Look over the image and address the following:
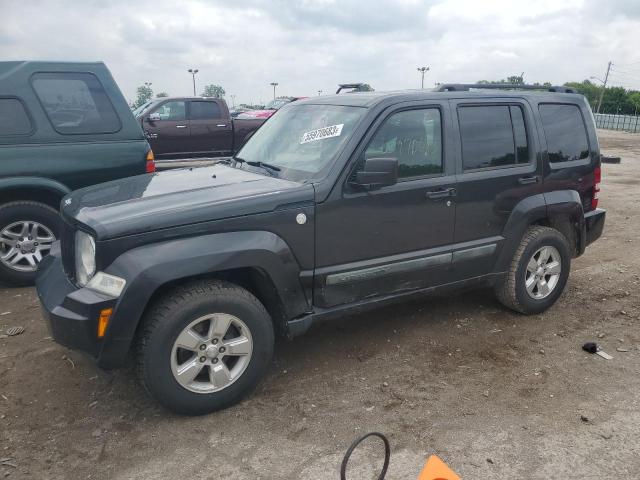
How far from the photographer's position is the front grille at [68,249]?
10.6ft

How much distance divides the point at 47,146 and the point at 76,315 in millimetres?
2916

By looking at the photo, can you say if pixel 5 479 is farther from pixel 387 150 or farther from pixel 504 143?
pixel 504 143

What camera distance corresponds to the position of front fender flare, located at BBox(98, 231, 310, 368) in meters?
2.83

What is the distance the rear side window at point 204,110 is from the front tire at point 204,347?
9.14 metres

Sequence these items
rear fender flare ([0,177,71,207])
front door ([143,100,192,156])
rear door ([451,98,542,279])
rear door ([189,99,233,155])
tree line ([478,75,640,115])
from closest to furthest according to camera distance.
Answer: rear door ([451,98,542,279]), rear fender flare ([0,177,71,207]), front door ([143,100,192,156]), rear door ([189,99,233,155]), tree line ([478,75,640,115])

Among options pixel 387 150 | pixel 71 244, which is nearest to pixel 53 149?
pixel 71 244

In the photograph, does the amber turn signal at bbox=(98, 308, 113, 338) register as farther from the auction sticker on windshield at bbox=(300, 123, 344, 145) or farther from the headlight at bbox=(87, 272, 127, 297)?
the auction sticker on windshield at bbox=(300, 123, 344, 145)

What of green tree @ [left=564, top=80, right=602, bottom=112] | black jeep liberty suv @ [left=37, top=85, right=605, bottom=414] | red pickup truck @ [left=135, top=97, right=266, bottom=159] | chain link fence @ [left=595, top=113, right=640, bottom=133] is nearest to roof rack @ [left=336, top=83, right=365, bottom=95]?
black jeep liberty suv @ [left=37, top=85, right=605, bottom=414]

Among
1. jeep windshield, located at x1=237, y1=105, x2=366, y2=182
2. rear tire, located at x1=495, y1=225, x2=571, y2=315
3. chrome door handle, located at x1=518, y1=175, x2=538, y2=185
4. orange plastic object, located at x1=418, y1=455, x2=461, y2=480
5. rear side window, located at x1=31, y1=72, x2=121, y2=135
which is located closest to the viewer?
orange plastic object, located at x1=418, y1=455, x2=461, y2=480

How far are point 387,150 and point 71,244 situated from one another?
6.86 ft

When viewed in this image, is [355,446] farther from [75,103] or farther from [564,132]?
[75,103]

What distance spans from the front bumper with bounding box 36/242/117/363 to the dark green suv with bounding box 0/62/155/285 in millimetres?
2318

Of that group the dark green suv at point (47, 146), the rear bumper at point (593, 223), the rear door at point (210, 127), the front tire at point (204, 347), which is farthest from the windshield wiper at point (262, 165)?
the rear door at point (210, 127)

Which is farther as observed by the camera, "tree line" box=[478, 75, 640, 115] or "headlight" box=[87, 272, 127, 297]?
"tree line" box=[478, 75, 640, 115]
